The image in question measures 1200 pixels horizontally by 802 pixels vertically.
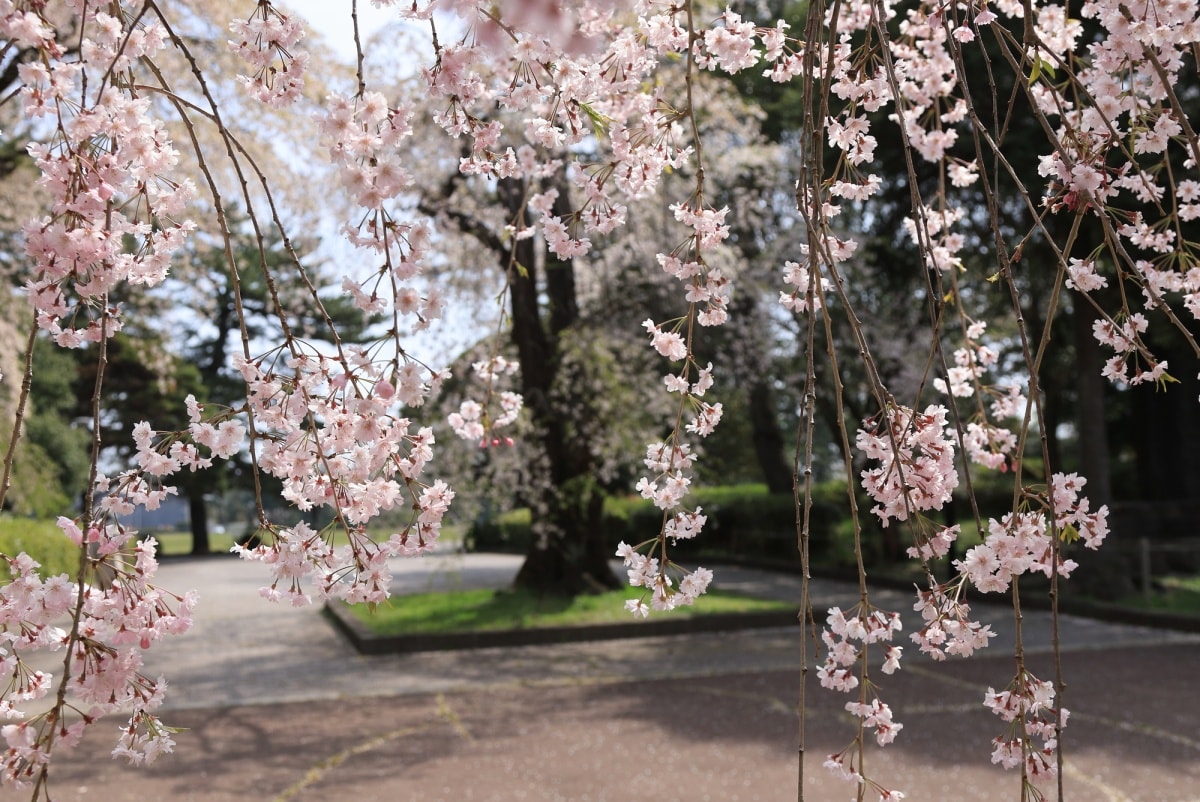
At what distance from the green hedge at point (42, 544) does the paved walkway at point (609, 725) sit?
4820 mm

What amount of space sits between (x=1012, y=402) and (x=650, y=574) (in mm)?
1011

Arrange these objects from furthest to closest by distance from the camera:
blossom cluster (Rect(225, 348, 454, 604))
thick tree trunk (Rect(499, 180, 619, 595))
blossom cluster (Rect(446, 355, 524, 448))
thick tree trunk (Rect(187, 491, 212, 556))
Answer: thick tree trunk (Rect(187, 491, 212, 556)), thick tree trunk (Rect(499, 180, 619, 595)), blossom cluster (Rect(446, 355, 524, 448)), blossom cluster (Rect(225, 348, 454, 604))

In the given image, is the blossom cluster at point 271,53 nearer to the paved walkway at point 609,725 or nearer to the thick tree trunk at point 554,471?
the paved walkway at point 609,725

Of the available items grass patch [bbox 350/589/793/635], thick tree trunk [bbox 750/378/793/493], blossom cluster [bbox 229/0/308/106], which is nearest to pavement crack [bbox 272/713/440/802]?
grass patch [bbox 350/589/793/635]

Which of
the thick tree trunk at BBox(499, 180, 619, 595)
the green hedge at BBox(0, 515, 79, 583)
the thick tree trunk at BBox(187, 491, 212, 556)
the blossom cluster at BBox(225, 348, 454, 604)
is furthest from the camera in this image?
the thick tree trunk at BBox(187, 491, 212, 556)

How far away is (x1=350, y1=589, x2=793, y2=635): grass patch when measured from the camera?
9242mm

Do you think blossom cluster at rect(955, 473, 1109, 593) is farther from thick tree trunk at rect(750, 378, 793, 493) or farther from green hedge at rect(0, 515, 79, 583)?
thick tree trunk at rect(750, 378, 793, 493)

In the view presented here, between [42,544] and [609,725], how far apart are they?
10.4m

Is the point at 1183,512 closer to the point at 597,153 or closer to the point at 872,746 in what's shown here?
the point at 597,153

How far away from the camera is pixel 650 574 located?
1614 mm

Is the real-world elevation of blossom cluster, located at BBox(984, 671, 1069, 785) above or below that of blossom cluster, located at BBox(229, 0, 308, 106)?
below

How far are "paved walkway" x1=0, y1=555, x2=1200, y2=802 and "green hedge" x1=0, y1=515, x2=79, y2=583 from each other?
4.82 metres

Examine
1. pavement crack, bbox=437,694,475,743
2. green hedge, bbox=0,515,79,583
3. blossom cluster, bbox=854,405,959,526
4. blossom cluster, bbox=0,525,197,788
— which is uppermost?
blossom cluster, bbox=854,405,959,526

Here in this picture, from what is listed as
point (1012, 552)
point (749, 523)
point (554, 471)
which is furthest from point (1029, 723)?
point (749, 523)
